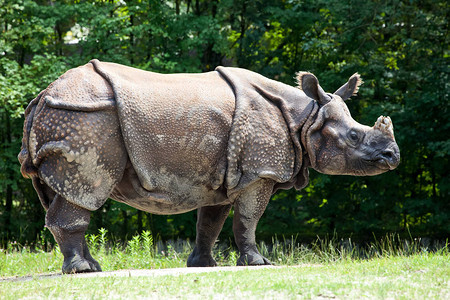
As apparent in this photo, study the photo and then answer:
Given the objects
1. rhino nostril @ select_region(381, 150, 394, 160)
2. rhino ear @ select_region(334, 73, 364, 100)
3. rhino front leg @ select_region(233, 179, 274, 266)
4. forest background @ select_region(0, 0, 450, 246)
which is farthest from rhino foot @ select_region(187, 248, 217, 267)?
forest background @ select_region(0, 0, 450, 246)

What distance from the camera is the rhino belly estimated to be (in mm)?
6555

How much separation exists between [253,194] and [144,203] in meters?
1.17

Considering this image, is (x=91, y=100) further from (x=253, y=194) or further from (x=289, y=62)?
(x=289, y=62)

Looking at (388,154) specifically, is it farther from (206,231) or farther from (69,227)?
(69,227)

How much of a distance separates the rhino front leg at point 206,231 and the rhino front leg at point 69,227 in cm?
166

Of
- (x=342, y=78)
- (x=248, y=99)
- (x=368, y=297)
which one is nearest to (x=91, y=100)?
(x=248, y=99)

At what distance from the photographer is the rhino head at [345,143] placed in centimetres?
707

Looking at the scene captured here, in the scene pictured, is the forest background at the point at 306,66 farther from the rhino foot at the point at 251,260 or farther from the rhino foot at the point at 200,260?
the rhino foot at the point at 251,260

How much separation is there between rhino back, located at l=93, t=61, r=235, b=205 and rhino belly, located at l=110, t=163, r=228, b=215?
0.01m

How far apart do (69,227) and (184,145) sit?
1397 millimetres

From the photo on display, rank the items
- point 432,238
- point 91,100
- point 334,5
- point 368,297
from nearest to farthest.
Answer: point 368,297 < point 91,100 < point 432,238 < point 334,5

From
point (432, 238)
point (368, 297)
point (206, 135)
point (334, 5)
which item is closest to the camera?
point (368, 297)

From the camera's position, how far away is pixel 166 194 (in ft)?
21.8

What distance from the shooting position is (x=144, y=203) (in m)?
6.74
